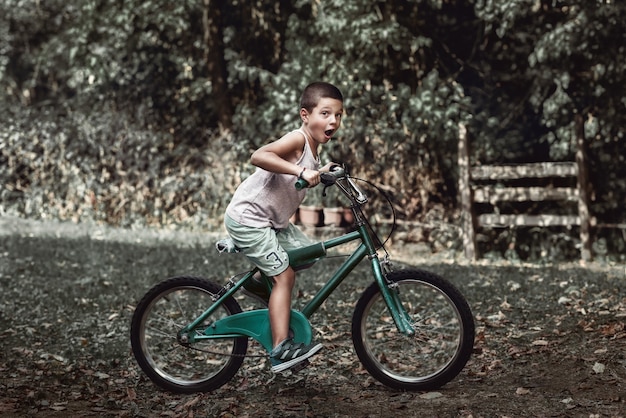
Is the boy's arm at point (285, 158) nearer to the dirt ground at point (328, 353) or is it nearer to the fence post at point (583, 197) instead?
the dirt ground at point (328, 353)

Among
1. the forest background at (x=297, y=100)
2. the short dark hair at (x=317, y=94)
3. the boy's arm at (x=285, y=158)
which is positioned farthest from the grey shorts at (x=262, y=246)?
the forest background at (x=297, y=100)

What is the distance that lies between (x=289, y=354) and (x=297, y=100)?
29.7 feet

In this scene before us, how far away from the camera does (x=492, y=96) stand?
13008 mm

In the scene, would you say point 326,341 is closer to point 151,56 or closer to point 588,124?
point 588,124

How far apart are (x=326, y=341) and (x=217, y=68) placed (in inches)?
411

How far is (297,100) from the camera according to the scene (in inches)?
530

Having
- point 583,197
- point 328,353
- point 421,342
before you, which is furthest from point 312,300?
point 583,197

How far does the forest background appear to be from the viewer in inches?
463

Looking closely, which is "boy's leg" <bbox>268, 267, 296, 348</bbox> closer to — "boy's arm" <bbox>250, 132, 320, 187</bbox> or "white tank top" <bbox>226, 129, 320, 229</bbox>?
"white tank top" <bbox>226, 129, 320, 229</bbox>

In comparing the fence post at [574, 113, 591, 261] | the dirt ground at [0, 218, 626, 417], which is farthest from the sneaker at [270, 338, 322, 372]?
the fence post at [574, 113, 591, 261]

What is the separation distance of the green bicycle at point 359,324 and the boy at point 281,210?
11cm

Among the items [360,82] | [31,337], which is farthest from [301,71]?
[31,337]

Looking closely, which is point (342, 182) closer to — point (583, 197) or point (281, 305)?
point (281, 305)

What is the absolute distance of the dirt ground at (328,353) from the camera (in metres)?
4.69
